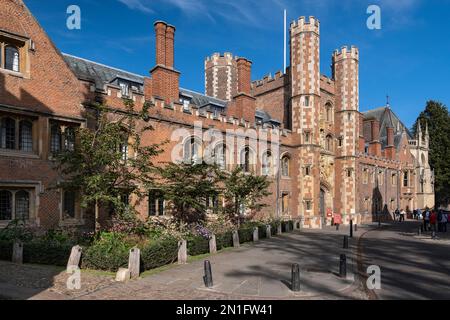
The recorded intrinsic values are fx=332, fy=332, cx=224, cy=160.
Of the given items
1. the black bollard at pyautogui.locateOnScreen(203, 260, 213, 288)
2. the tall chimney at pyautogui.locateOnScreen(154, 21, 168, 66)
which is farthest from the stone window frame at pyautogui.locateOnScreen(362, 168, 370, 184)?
the black bollard at pyautogui.locateOnScreen(203, 260, 213, 288)

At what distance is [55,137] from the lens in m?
15.8

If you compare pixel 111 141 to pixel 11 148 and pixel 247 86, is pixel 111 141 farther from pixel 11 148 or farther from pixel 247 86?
pixel 247 86

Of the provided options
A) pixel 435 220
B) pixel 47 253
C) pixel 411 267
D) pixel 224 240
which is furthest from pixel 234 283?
pixel 435 220

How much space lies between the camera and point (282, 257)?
1357cm

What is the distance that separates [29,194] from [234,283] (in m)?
10.6

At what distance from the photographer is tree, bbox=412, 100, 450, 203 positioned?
5025 cm

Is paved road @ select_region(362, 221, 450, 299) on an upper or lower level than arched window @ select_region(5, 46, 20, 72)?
lower

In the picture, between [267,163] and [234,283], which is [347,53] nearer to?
[267,163]

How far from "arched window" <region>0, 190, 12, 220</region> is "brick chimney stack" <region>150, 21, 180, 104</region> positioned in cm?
960

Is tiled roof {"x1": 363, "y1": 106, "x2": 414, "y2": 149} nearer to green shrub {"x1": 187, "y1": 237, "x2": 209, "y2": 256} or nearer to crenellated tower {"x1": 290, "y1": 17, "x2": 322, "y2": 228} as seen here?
crenellated tower {"x1": 290, "y1": 17, "x2": 322, "y2": 228}

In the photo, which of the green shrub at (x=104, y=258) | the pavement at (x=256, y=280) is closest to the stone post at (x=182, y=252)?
the pavement at (x=256, y=280)

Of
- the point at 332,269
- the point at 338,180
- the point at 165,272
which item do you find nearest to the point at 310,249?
the point at 332,269

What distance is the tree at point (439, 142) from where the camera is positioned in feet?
165

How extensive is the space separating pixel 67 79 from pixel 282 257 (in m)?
13.0
